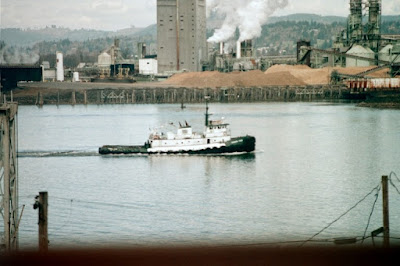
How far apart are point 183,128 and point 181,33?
35142 millimetres

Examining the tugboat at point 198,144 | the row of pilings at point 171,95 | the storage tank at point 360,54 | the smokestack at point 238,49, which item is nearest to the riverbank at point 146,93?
the row of pilings at point 171,95

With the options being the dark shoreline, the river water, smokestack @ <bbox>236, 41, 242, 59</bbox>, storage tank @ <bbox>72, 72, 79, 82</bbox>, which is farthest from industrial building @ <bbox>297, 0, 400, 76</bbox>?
the river water

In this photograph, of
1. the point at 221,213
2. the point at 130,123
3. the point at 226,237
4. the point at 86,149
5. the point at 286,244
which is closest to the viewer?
the point at 286,244

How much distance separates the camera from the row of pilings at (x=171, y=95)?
185 ft

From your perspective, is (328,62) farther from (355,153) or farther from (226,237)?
(226,237)

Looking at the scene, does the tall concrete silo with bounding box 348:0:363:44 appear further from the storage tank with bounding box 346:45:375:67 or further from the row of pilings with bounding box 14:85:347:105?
the row of pilings with bounding box 14:85:347:105

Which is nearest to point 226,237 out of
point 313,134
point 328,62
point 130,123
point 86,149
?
point 86,149

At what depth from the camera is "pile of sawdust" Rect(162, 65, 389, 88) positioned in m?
55.5

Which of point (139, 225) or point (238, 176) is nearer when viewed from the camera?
point (139, 225)

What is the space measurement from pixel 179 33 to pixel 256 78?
7128 mm

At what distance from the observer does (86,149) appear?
24375mm

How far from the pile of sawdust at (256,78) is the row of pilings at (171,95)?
523 millimetres

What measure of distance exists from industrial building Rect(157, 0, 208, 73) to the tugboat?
34805mm

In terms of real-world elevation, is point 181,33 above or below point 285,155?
above
